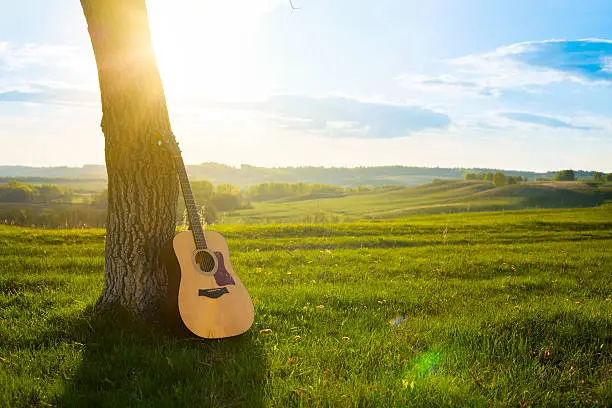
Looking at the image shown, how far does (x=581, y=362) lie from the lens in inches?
193

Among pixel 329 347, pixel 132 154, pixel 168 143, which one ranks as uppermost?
pixel 168 143

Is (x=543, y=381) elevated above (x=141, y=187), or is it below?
below

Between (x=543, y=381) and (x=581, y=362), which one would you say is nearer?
(x=543, y=381)

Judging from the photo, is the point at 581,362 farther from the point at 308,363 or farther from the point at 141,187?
the point at 141,187

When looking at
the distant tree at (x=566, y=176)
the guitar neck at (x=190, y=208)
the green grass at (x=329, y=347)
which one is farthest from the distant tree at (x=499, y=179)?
the guitar neck at (x=190, y=208)

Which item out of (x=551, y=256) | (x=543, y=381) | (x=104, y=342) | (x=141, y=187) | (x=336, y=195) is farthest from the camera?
(x=336, y=195)

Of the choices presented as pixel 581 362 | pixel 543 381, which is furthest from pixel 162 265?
pixel 581 362

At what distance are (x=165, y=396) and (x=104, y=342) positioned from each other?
1.45 meters

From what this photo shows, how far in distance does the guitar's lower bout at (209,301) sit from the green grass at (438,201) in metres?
54.2

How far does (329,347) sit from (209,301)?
52.9 inches

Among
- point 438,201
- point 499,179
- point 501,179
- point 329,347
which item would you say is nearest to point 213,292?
point 329,347

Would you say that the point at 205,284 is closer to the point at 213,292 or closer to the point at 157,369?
the point at 213,292

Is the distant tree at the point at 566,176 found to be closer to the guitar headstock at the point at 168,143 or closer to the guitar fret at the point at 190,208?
the guitar fret at the point at 190,208

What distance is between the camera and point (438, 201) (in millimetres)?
122188
